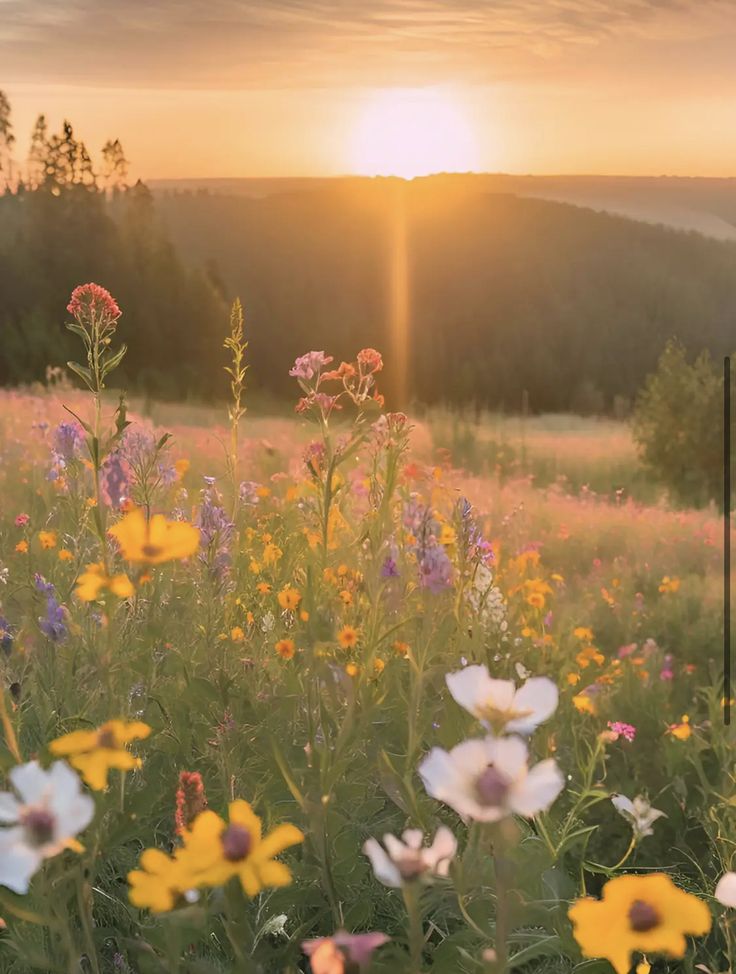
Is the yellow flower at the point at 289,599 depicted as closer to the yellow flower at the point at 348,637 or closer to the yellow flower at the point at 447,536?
the yellow flower at the point at 348,637

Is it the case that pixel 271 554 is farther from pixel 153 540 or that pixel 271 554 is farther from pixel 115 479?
pixel 153 540

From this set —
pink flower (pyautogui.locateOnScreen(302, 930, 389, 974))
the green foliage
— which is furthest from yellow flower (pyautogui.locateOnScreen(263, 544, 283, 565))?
the green foliage

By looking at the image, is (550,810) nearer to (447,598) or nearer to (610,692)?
(447,598)

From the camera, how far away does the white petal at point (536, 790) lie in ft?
2.63

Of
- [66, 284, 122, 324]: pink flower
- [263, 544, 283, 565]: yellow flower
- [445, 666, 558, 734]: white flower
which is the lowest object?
[263, 544, 283, 565]: yellow flower

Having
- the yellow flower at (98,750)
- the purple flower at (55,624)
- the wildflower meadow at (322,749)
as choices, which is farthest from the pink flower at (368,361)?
the yellow flower at (98,750)

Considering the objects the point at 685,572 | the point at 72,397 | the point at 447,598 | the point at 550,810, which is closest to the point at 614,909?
the point at 447,598

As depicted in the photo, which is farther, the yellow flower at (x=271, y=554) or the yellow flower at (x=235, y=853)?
the yellow flower at (x=271, y=554)

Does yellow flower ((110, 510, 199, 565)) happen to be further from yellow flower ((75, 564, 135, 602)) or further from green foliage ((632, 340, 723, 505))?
green foliage ((632, 340, 723, 505))

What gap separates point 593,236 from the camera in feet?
166

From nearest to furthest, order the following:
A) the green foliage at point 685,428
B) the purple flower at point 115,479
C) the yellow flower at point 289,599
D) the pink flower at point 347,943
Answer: the pink flower at point 347,943 → the purple flower at point 115,479 → the yellow flower at point 289,599 → the green foliage at point 685,428

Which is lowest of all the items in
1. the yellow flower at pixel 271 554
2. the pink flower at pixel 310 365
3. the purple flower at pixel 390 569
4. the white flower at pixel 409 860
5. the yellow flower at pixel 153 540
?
the yellow flower at pixel 271 554

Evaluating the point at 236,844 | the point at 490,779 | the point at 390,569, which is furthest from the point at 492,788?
the point at 390,569

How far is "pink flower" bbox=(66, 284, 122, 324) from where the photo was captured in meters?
1.87
